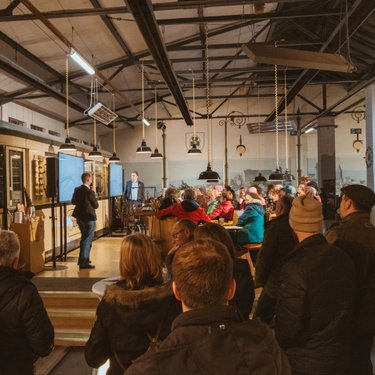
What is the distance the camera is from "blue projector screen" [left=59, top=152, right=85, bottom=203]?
7773 millimetres

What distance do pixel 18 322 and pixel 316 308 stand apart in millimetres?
1636

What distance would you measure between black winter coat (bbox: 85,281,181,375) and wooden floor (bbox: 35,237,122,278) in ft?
15.4

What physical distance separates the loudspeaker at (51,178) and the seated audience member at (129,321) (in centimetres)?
555

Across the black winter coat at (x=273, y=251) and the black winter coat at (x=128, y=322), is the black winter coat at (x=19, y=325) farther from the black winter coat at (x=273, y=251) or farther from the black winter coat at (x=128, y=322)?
the black winter coat at (x=273, y=251)

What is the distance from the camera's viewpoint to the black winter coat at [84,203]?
7.36m

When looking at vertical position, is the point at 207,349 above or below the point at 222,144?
below

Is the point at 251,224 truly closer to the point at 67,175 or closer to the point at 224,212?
the point at 224,212

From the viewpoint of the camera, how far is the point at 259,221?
6445 mm

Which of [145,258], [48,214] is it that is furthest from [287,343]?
[48,214]

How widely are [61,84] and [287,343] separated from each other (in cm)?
999

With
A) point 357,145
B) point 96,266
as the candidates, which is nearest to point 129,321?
point 96,266

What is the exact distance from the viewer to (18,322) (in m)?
2.41

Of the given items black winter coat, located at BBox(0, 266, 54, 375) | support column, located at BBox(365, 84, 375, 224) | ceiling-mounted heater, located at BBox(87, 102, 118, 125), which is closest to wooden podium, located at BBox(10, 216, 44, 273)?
ceiling-mounted heater, located at BBox(87, 102, 118, 125)

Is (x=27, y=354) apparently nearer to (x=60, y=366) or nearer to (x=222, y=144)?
(x=60, y=366)
